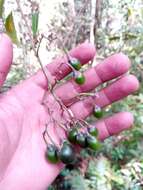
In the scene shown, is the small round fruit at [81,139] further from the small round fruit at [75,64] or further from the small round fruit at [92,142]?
the small round fruit at [75,64]

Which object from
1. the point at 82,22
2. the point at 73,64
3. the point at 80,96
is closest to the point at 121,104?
the point at 80,96

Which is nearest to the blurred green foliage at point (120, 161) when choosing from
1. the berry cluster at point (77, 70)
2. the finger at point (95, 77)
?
the finger at point (95, 77)

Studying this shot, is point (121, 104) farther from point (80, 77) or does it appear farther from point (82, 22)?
point (82, 22)

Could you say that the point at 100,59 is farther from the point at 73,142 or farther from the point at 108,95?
the point at 73,142

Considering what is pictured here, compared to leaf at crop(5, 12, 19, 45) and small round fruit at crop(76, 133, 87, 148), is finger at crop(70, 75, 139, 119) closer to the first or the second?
small round fruit at crop(76, 133, 87, 148)

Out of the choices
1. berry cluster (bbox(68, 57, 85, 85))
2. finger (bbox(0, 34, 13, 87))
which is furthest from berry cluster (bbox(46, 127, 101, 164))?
finger (bbox(0, 34, 13, 87))

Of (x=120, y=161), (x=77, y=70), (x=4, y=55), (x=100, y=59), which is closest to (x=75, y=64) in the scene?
(x=77, y=70)
